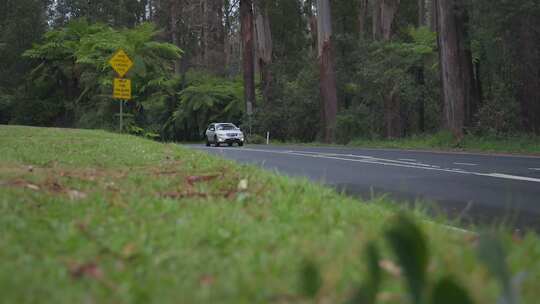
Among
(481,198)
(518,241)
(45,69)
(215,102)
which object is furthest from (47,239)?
(45,69)

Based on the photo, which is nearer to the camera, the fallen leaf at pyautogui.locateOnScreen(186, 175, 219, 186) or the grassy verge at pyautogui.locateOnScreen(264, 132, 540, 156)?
the fallen leaf at pyautogui.locateOnScreen(186, 175, 219, 186)

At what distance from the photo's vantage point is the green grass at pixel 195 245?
225 cm

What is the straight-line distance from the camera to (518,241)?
11.3 ft

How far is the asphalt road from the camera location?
→ 7.21 meters

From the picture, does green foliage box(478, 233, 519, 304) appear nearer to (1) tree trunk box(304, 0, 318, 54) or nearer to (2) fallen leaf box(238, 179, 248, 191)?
(2) fallen leaf box(238, 179, 248, 191)

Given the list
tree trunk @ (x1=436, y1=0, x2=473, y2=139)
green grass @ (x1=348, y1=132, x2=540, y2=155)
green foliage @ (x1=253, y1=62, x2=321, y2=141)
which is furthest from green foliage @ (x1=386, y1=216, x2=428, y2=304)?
green foliage @ (x1=253, y1=62, x2=321, y2=141)

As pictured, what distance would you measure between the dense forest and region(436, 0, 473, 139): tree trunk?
0.16 feet

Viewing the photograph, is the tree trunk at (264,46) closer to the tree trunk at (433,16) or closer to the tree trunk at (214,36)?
the tree trunk at (214,36)

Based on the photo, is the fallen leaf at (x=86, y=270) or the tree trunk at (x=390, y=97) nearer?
the fallen leaf at (x=86, y=270)

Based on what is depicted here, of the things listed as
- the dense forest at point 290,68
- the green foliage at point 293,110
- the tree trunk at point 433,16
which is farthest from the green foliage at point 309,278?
the green foliage at point 293,110

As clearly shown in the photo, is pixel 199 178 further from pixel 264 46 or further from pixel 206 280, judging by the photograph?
pixel 264 46

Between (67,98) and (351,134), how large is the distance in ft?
73.5

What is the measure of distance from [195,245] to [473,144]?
19.7 metres

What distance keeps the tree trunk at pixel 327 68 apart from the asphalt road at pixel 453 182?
15.9 meters
